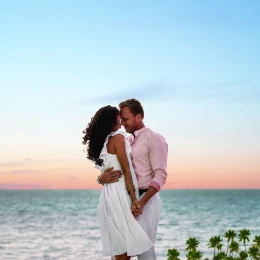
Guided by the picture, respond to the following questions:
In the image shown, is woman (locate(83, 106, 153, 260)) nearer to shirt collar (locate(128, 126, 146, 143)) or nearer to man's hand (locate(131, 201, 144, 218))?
man's hand (locate(131, 201, 144, 218))

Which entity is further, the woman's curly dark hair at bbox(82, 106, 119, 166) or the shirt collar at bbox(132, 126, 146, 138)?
the shirt collar at bbox(132, 126, 146, 138)

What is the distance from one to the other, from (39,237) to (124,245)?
19936 mm

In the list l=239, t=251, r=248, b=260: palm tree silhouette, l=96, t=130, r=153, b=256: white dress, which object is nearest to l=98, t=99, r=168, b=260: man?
l=96, t=130, r=153, b=256: white dress

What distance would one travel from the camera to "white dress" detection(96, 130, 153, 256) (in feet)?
16.9

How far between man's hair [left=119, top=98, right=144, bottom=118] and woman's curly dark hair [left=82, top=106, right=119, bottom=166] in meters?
0.19

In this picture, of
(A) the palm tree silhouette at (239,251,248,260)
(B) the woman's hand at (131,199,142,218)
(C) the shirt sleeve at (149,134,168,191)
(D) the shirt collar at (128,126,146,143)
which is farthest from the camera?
(D) the shirt collar at (128,126,146,143)

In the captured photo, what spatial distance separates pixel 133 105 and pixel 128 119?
144 millimetres

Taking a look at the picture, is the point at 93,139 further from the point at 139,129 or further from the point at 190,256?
the point at 190,256

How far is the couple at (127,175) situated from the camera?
5.16 meters

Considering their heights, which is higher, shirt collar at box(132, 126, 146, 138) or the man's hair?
the man's hair

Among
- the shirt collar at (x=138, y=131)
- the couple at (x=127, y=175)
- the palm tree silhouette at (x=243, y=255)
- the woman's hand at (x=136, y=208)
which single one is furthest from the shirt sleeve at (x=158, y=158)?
the palm tree silhouette at (x=243, y=255)

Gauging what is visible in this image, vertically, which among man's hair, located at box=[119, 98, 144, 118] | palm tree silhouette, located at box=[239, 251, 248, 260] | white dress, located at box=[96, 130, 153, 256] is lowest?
palm tree silhouette, located at box=[239, 251, 248, 260]

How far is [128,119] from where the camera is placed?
17.6 ft

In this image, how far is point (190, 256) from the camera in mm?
4562
